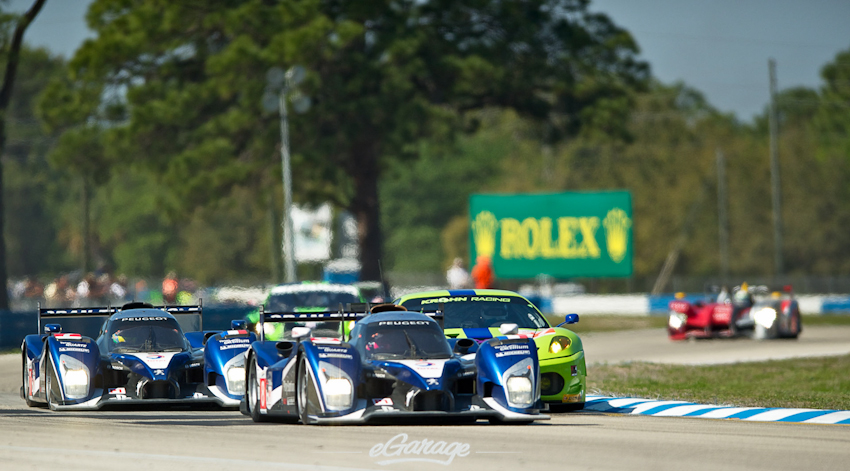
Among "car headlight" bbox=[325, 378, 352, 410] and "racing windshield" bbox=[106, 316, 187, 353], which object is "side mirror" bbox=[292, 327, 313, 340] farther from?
"racing windshield" bbox=[106, 316, 187, 353]

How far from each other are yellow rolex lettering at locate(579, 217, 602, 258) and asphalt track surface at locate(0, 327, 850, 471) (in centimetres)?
3356

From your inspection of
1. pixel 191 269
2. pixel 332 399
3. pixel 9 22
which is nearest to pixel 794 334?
pixel 332 399

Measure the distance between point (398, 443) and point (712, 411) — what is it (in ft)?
16.4

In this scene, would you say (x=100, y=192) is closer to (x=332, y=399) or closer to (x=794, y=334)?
(x=794, y=334)

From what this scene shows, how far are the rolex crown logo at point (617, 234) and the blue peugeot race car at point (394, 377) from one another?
34.6m

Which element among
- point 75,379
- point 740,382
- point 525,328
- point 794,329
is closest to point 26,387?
point 75,379

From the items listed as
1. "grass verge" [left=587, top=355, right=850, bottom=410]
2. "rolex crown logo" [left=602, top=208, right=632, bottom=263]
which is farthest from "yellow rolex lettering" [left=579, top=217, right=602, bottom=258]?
"grass verge" [left=587, top=355, right=850, bottom=410]

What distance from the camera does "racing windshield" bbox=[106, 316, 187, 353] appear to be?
14125mm

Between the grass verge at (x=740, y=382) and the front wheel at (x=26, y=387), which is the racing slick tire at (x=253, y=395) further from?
the grass verge at (x=740, y=382)

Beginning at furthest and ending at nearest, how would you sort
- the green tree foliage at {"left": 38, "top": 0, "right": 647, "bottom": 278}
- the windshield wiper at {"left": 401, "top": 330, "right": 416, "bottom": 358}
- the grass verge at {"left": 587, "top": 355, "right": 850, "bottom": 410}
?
the green tree foliage at {"left": 38, "top": 0, "right": 647, "bottom": 278} < the grass verge at {"left": 587, "top": 355, "right": 850, "bottom": 410} < the windshield wiper at {"left": 401, "top": 330, "right": 416, "bottom": 358}

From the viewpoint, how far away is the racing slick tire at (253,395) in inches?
473

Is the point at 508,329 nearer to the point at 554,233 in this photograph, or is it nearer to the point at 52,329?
the point at 52,329

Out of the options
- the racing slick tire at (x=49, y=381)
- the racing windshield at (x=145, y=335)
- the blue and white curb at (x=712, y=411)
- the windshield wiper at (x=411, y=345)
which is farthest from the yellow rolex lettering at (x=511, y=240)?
the windshield wiper at (x=411, y=345)

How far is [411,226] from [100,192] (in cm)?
3221
